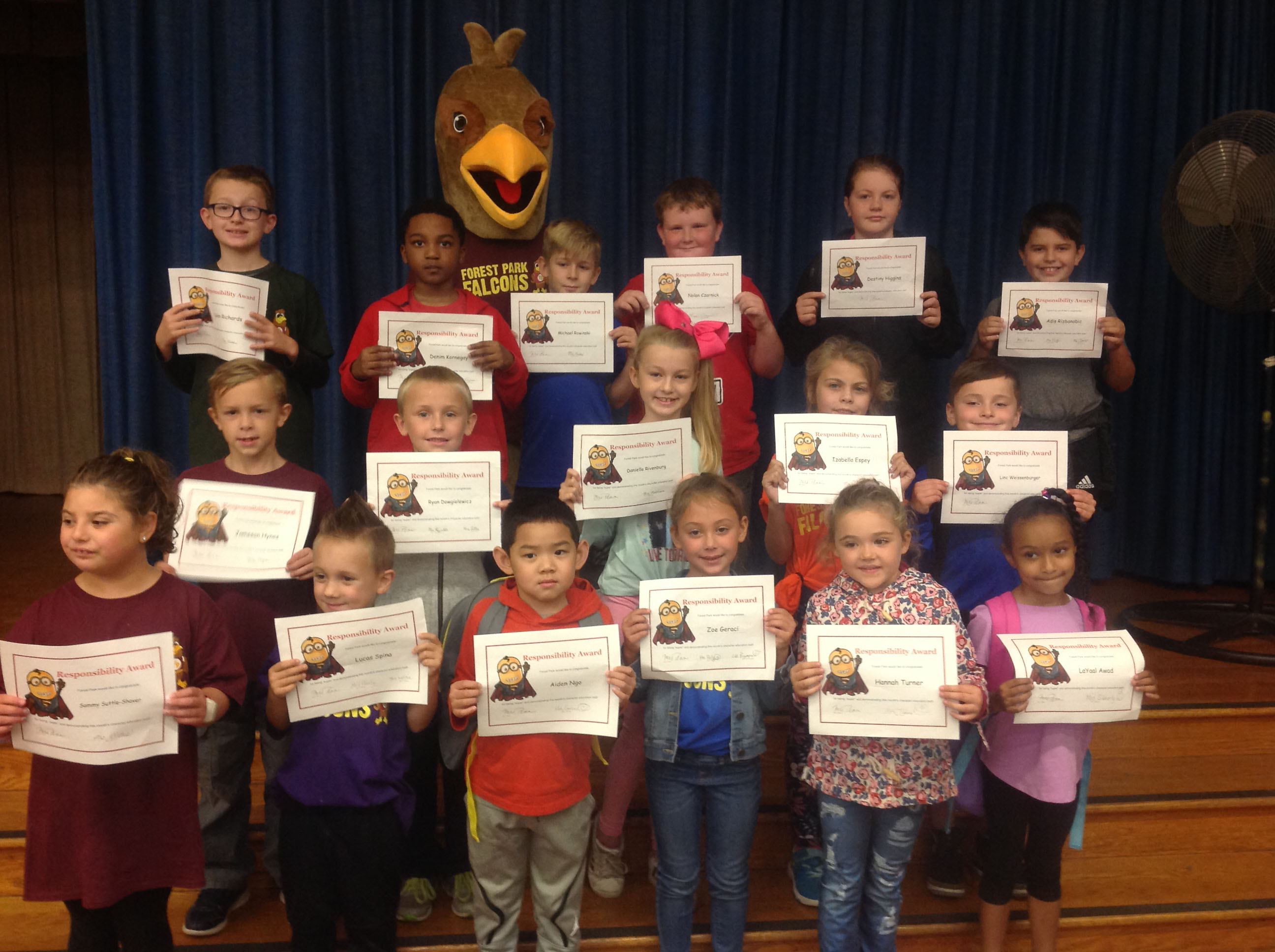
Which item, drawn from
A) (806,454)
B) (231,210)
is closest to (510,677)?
(806,454)

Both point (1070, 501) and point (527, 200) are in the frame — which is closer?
point (1070, 501)

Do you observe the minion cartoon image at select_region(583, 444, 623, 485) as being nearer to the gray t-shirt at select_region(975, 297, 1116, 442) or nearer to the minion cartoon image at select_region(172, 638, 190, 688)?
the minion cartoon image at select_region(172, 638, 190, 688)

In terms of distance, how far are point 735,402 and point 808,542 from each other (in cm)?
67

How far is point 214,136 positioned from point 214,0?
56cm

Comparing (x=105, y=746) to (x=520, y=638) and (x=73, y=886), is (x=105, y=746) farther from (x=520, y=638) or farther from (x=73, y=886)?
(x=520, y=638)

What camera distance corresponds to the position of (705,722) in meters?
2.26

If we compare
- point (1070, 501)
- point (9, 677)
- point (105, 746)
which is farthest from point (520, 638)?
point (1070, 501)

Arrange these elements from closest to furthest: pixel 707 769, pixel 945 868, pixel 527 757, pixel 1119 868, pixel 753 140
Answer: pixel 527 757 < pixel 707 769 < pixel 945 868 < pixel 1119 868 < pixel 753 140

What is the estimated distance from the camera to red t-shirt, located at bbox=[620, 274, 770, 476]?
3143 millimetres

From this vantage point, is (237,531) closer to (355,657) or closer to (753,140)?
(355,657)

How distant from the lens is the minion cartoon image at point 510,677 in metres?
2.09

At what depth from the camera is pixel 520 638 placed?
2.08 metres

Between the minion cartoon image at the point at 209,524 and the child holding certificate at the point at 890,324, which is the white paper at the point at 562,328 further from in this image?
the minion cartoon image at the point at 209,524

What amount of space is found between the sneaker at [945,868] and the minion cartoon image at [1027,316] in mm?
1534
